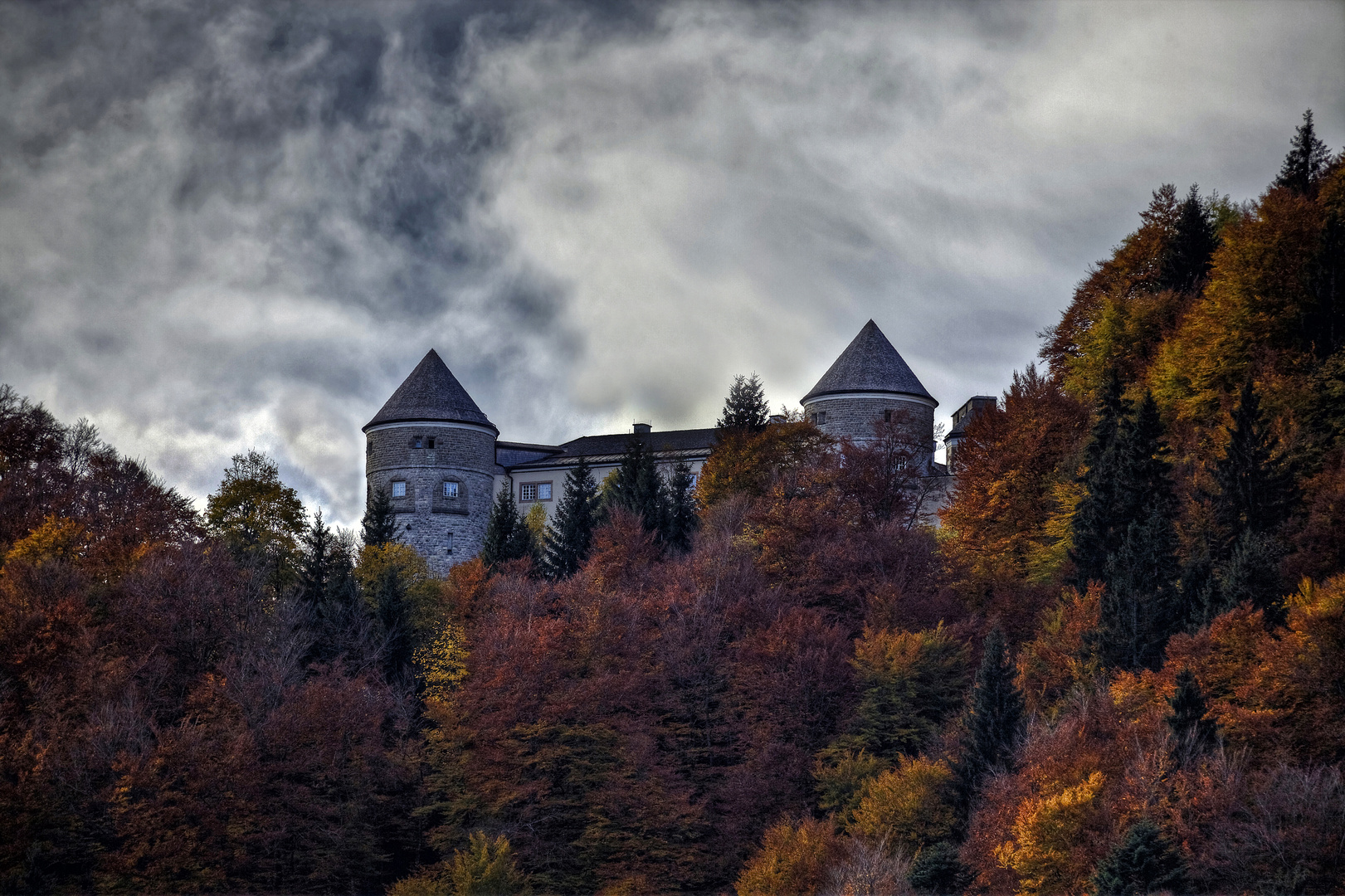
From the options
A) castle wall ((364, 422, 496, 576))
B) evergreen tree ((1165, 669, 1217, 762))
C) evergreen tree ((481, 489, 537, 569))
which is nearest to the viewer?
evergreen tree ((1165, 669, 1217, 762))

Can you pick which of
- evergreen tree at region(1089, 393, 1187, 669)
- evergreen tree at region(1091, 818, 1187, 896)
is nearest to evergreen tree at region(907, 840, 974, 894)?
evergreen tree at region(1091, 818, 1187, 896)

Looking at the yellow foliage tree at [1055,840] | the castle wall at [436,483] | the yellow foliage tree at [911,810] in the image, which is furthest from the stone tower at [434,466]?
the yellow foliage tree at [1055,840]

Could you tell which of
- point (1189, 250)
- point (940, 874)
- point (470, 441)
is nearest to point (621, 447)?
point (470, 441)

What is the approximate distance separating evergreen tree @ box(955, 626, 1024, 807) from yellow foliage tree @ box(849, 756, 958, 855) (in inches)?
22.6

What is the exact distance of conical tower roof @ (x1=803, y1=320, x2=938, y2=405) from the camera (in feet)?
185

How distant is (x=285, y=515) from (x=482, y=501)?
9088 millimetres

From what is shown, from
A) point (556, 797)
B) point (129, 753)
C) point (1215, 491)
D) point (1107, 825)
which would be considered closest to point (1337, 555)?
point (1215, 491)

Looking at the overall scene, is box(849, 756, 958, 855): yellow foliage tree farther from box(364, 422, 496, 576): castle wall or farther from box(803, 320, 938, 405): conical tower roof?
box(364, 422, 496, 576): castle wall

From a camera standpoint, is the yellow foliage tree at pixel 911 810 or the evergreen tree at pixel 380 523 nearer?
the yellow foliage tree at pixel 911 810

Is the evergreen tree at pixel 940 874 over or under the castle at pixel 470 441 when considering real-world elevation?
under

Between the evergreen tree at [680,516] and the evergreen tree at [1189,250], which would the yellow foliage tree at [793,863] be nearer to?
the evergreen tree at [680,516]

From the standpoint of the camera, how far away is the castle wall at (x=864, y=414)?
55.7 meters

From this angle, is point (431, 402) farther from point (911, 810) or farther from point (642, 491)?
point (911, 810)

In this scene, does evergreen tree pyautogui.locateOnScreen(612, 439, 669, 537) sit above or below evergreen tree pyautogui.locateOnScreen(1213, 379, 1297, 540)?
above
